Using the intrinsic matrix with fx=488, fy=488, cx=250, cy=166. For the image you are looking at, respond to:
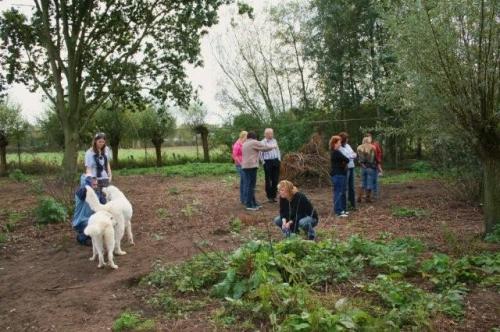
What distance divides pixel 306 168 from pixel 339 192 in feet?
15.2

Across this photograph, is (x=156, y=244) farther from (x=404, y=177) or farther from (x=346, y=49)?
(x=346, y=49)

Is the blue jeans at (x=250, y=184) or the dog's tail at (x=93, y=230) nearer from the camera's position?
the dog's tail at (x=93, y=230)

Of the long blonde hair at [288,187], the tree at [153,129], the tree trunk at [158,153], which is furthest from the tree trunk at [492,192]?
the tree at [153,129]

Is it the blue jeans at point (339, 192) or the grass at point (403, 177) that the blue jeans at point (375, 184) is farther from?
the grass at point (403, 177)

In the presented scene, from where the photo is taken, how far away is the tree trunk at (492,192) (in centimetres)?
723

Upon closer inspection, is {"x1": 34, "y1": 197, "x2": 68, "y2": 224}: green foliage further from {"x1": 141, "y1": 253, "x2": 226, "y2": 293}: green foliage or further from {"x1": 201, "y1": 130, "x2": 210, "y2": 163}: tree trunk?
{"x1": 201, "y1": 130, "x2": 210, "y2": 163}: tree trunk

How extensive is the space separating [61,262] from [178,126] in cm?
2244

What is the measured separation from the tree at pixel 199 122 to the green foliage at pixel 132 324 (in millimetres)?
20869

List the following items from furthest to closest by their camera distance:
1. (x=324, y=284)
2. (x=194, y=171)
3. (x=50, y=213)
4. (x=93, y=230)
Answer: (x=194, y=171) < (x=50, y=213) < (x=93, y=230) < (x=324, y=284)

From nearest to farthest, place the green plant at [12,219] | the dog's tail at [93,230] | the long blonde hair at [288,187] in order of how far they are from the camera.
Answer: the dog's tail at [93,230] < the long blonde hair at [288,187] < the green plant at [12,219]

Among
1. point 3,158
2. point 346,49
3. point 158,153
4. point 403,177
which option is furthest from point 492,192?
point 3,158

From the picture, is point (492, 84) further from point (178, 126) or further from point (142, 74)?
point (178, 126)

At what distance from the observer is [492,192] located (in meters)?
7.34

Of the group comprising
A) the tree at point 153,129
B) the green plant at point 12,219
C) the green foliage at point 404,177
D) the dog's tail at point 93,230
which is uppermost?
the tree at point 153,129
